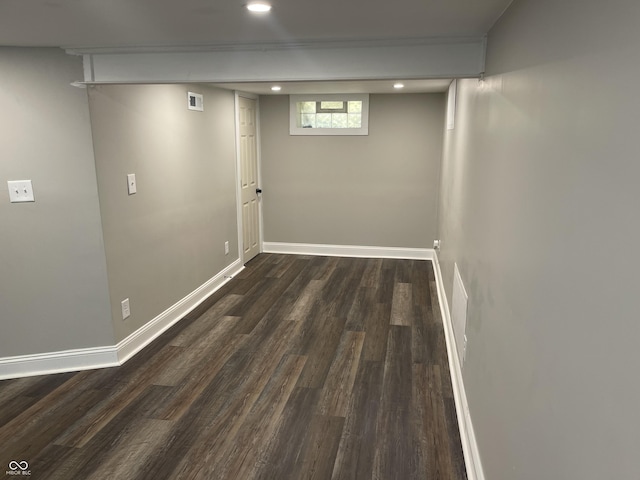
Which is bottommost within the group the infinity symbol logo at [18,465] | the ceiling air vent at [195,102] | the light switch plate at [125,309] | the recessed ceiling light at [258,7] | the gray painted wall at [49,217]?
the infinity symbol logo at [18,465]

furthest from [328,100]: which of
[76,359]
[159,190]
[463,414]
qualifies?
[463,414]

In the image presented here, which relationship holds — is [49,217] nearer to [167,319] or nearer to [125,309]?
[125,309]

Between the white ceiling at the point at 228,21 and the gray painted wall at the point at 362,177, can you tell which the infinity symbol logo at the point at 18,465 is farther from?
the gray painted wall at the point at 362,177

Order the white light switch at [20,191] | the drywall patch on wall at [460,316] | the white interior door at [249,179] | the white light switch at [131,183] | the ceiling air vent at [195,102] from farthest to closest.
A: the white interior door at [249,179] < the ceiling air vent at [195,102] < the white light switch at [131,183] < the white light switch at [20,191] < the drywall patch on wall at [460,316]

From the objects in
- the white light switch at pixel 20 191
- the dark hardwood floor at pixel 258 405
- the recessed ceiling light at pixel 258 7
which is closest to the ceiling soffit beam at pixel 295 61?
the recessed ceiling light at pixel 258 7

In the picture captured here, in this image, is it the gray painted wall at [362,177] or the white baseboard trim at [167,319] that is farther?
the gray painted wall at [362,177]

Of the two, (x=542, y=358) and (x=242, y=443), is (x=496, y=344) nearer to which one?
(x=542, y=358)

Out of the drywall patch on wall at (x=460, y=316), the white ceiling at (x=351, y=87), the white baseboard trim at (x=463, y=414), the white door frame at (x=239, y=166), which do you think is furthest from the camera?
the white door frame at (x=239, y=166)

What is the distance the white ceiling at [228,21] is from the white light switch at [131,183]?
0.95 metres

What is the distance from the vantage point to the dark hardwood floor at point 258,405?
221 centimetres

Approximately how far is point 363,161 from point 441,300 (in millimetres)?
2213

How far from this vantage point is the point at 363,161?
5.76 meters

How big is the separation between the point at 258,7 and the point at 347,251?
4.49m

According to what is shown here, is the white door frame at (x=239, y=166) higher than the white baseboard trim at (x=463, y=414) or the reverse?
higher
